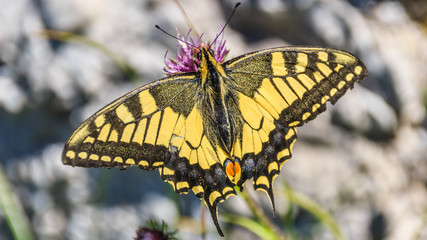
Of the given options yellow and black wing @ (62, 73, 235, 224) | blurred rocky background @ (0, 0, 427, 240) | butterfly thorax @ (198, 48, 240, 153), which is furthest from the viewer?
blurred rocky background @ (0, 0, 427, 240)

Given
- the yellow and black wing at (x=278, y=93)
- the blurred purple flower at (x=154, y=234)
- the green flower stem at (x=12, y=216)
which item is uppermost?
the yellow and black wing at (x=278, y=93)

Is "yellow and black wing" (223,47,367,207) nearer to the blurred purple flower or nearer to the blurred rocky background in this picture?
the blurred purple flower

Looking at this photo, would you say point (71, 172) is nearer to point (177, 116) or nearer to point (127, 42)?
point (127, 42)

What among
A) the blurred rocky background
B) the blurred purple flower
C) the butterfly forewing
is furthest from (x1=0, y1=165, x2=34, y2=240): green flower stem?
the butterfly forewing

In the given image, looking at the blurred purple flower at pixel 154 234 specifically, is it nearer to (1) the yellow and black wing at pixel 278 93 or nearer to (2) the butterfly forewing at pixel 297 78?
(1) the yellow and black wing at pixel 278 93

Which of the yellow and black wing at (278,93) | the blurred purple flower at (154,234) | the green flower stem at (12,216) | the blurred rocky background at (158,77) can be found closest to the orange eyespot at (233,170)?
the yellow and black wing at (278,93)

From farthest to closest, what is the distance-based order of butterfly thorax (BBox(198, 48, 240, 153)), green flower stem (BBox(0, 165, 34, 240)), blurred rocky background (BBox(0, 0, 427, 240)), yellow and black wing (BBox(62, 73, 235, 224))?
1. blurred rocky background (BBox(0, 0, 427, 240))
2. green flower stem (BBox(0, 165, 34, 240))
3. butterfly thorax (BBox(198, 48, 240, 153))
4. yellow and black wing (BBox(62, 73, 235, 224))

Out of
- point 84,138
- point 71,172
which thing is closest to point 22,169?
point 71,172
